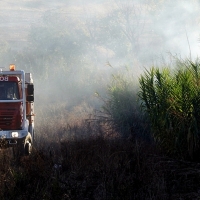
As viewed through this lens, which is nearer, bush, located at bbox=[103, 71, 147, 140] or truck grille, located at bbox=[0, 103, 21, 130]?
truck grille, located at bbox=[0, 103, 21, 130]

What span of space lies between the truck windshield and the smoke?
13.5 metres

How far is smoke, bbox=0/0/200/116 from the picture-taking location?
115 ft

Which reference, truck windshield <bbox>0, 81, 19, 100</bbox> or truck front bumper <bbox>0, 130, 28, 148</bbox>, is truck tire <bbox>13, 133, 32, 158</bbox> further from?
truck windshield <bbox>0, 81, 19, 100</bbox>

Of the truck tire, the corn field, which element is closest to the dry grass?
the corn field

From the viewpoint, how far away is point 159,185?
934cm

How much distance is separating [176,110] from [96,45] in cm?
3985

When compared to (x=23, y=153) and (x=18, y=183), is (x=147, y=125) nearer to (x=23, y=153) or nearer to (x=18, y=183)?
(x=23, y=153)

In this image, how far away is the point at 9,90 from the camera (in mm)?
14023

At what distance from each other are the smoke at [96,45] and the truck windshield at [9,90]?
13529 mm

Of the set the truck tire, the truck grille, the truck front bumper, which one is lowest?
the truck tire

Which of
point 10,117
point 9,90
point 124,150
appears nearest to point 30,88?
point 9,90

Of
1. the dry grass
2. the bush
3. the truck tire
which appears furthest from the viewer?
the bush

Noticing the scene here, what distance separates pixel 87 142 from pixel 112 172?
271 centimetres

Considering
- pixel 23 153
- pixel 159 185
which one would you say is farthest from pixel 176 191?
pixel 23 153
